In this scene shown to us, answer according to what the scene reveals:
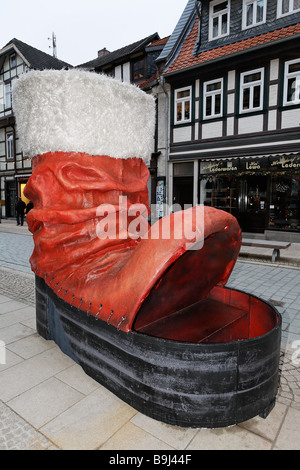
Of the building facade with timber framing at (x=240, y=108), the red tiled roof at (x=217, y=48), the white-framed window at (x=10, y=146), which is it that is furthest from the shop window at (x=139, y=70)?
the white-framed window at (x=10, y=146)

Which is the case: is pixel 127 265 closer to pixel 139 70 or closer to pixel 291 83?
pixel 291 83

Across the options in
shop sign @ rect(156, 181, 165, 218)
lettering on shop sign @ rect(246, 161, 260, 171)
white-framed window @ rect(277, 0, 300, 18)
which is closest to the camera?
white-framed window @ rect(277, 0, 300, 18)

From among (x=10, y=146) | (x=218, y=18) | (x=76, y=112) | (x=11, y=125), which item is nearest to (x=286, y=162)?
(x=218, y=18)

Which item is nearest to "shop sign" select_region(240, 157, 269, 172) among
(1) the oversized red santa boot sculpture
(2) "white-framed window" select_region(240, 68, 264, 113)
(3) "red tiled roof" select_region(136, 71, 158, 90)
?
(2) "white-framed window" select_region(240, 68, 264, 113)

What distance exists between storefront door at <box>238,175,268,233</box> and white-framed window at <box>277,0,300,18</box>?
215 inches

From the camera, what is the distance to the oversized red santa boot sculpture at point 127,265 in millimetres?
1813

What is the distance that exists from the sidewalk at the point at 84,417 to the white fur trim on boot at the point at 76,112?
6.15 ft

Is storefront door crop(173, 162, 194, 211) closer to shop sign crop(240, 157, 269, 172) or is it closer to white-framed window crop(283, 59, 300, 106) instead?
shop sign crop(240, 157, 269, 172)

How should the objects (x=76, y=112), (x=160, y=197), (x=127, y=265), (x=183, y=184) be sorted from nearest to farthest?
(x=127, y=265) → (x=76, y=112) → (x=183, y=184) → (x=160, y=197)

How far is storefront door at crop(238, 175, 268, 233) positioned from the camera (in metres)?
11.3

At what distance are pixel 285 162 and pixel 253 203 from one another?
6.16 feet

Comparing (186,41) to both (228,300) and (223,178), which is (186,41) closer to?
(223,178)

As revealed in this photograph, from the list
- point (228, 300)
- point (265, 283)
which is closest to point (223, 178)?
point (265, 283)

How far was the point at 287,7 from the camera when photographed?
10.1 metres
